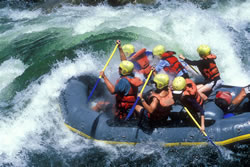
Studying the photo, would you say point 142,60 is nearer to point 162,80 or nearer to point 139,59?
point 139,59

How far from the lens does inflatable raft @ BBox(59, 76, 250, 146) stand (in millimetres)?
4496

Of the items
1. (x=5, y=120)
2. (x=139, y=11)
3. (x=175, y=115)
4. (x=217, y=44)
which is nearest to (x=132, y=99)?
(x=175, y=115)

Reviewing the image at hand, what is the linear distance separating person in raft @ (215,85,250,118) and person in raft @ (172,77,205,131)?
22.6 inches

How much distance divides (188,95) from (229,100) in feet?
3.26

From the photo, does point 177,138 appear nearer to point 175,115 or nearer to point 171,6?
point 175,115

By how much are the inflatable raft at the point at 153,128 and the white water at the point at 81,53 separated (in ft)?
1.31

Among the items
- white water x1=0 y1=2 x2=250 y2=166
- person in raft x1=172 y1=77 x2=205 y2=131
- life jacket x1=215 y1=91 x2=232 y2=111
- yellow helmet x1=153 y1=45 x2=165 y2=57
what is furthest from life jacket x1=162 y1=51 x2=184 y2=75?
white water x1=0 y1=2 x2=250 y2=166

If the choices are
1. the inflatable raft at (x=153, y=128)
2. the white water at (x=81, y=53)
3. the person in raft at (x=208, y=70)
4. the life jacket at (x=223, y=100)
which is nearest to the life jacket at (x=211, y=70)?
the person in raft at (x=208, y=70)

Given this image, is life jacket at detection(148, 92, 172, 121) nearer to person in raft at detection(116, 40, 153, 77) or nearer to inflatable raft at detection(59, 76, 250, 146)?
inflatable raft at detection(59, 76, 250, 146)

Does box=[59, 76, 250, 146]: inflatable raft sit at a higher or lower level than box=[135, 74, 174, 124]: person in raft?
lower

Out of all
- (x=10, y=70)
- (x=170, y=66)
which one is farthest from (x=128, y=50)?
(x=10, y=70)

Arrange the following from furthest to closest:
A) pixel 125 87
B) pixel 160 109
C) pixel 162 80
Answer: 1. pixel 125 87
2. pixel 160 109
3. pixel 162 80

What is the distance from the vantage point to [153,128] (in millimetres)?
4656

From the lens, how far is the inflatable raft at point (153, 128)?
14.8 feet
